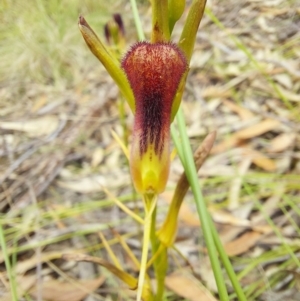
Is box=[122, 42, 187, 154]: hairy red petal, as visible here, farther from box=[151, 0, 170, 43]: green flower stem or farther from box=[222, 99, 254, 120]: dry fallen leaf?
box=[222, 99, 254, 120]: dry fallen leaf

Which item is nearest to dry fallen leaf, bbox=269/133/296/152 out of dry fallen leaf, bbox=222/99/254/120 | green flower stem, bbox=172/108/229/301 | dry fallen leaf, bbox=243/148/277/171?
dry fallen leaf, bbox=243/148/277/171

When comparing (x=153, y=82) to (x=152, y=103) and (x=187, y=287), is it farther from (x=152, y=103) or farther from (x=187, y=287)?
(x=187, y=287)

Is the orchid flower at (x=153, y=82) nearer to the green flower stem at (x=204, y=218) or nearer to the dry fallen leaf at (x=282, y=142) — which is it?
the green flower stem at (x=204, y=218)

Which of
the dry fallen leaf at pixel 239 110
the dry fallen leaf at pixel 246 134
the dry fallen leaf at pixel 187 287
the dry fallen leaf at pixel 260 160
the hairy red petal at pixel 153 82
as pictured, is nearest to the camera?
the hairy red petal at pixel 153 82

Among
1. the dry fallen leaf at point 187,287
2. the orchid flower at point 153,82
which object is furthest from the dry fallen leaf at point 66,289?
the orchid flower at point 153,82

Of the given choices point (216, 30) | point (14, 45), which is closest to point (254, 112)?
point (216, 30)
